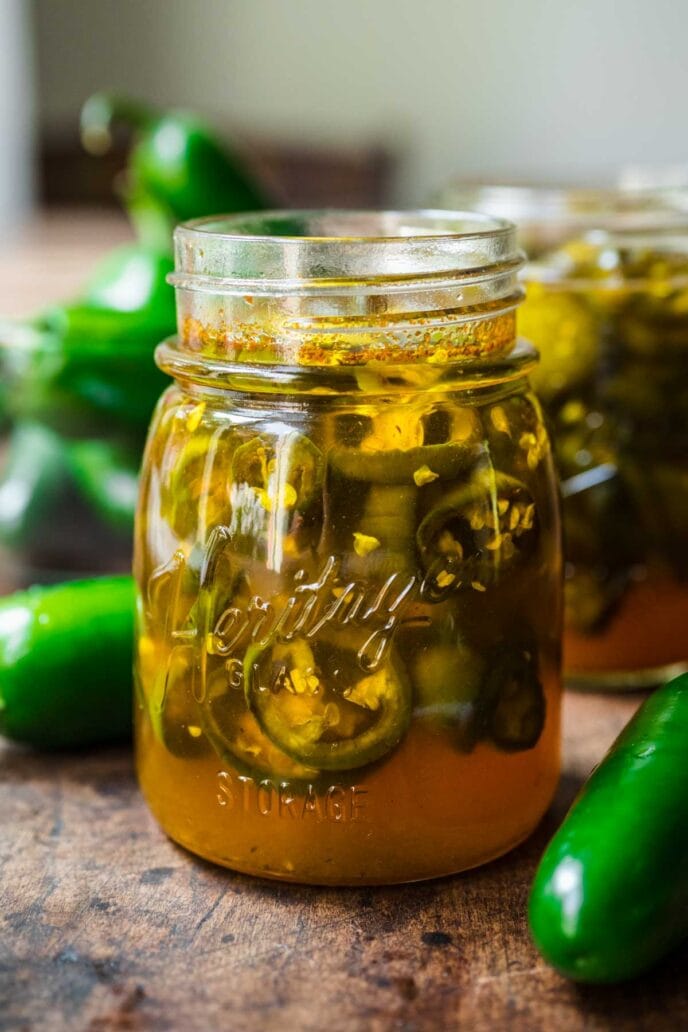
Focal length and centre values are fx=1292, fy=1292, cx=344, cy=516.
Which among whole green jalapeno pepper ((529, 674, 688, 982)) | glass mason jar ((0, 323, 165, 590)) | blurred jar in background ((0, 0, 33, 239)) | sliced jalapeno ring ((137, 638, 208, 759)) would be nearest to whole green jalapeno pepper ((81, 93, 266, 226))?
glass mason jar ((0, 323, 165, 590))

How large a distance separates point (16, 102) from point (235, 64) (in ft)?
1.69

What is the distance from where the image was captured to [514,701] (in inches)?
24.2

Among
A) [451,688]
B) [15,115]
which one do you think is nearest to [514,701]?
[451,688]

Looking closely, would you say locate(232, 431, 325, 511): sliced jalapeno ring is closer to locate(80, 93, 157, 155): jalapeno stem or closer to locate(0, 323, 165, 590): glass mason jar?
locate(0, 323, 165, 590): glass mason jar

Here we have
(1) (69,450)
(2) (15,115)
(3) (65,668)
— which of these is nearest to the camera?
(3) (65,668)

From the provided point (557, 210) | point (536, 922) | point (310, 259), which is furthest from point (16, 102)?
point (536, 922)

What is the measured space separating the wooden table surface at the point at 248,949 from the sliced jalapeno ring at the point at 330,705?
0.25 feet

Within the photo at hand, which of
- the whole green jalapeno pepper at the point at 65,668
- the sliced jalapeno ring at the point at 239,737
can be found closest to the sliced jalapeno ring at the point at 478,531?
the sliced jalapeno ring at the point at 239,737

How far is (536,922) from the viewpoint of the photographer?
51cm

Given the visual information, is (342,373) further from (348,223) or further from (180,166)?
(180,166)

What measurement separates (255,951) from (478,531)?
209mm

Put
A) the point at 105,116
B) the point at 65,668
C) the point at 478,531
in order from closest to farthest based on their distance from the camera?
the point at 478,531, the point at 65,668, the point at 105,116

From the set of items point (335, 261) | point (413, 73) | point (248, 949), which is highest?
point (413, 73)

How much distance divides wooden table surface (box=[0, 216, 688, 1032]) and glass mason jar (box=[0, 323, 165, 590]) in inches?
14.0
